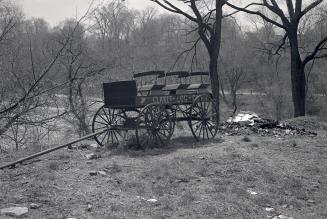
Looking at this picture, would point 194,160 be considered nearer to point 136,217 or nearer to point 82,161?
point 82,161

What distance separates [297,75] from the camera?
2023 cm

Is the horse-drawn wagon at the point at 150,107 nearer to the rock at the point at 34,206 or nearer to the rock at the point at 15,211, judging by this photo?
the rock at the point at 34,206

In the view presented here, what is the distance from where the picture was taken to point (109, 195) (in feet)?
22.5

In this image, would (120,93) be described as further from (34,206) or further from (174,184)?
(34,206)

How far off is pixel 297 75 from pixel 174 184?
14.3m

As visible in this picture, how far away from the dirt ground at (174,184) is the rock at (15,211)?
14cm

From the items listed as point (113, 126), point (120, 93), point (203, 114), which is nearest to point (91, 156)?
point (113, 126)

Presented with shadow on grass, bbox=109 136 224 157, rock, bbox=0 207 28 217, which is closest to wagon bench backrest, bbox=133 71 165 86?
shadow on grass, bbox=109 136 224 157

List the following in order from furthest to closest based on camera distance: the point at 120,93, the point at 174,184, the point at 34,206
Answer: the point at 120,93 < the point at 174,184 < the point at 34,206

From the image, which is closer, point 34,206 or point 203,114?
point 34,206

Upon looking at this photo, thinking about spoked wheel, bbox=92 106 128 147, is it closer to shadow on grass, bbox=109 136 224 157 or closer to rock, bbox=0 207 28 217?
shadow on grass, bbox=109 136 224 157

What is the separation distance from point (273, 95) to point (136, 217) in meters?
27.9

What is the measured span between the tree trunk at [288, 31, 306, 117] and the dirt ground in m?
10.2

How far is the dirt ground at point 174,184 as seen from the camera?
6.27 meters
